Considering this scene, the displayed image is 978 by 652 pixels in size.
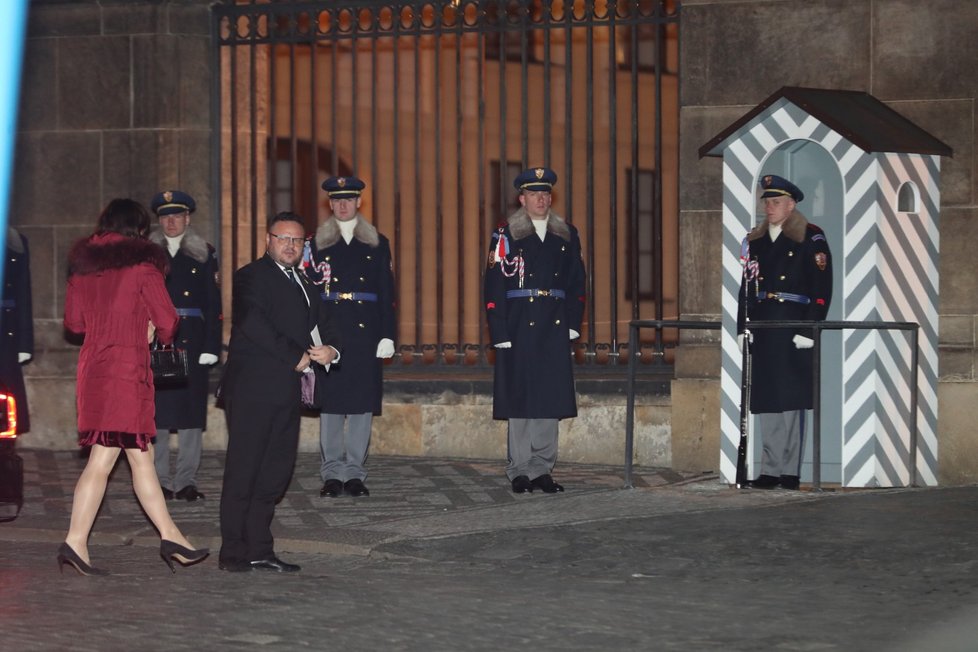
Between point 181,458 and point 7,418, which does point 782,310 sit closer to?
point 181,458

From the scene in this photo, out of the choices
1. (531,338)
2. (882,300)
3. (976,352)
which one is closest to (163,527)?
(531,338)

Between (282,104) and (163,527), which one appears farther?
(282,104)

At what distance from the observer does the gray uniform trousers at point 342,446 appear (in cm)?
1068

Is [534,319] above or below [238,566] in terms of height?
above

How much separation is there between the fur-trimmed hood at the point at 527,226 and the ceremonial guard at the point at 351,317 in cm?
79

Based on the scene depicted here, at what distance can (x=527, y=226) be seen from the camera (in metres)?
10.8

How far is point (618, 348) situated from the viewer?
12641 mm

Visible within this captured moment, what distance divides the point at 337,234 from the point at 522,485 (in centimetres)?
185

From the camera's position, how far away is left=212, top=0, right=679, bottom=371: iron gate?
501 inches

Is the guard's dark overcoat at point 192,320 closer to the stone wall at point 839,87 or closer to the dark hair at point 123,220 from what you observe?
the dark hair at point 123,220

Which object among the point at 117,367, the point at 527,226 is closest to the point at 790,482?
the point at 527,226

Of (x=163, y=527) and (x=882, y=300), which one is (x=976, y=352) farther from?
(x=163, y=527)

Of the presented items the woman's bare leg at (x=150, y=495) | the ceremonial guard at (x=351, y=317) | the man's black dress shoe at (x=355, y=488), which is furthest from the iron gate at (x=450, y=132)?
the woman's bare leg at (x=150, y=495)

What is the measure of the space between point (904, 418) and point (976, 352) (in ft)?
2.37
